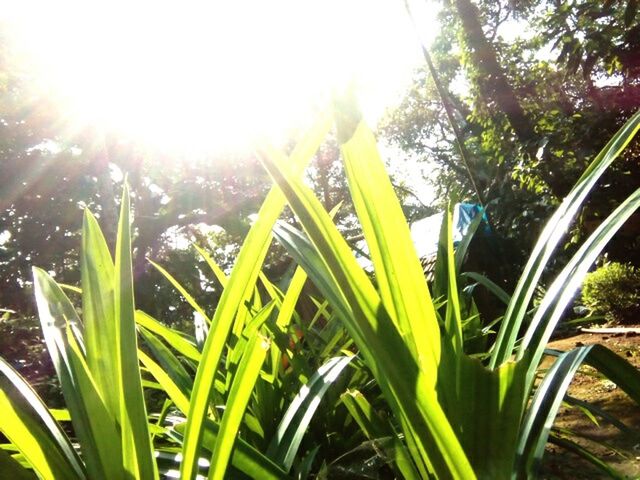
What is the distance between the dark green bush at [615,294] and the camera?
28.1ft

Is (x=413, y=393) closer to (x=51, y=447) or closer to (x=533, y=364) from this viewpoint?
(x=533, y=364)

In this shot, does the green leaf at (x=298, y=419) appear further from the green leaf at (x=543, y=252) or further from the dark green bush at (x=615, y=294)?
the dark green bush at (x=615, y=294)

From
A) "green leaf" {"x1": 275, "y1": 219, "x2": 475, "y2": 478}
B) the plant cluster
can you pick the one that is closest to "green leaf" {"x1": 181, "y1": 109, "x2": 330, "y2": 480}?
the plant cluster

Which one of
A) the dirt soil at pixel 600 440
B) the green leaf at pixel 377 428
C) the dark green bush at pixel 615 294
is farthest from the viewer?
the dark green bush at pixel 615 294

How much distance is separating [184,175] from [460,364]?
17.2 m

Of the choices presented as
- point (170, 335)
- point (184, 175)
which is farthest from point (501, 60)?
point (184, 175)

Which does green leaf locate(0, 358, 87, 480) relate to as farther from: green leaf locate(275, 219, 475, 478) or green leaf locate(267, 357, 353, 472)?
green leaf locate(275, 219, 475, 478)

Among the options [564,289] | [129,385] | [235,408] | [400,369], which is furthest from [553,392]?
[129,385]

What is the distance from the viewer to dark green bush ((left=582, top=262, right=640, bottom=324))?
855 cm

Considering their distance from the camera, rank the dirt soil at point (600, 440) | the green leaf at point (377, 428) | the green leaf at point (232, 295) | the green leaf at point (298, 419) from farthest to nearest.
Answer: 1. the dirt soil at point (600, 440)
2. the green leaf at point (298, 419)
3. the green leaf at point (377, 428)
4. the green leaf at point (232, 295)

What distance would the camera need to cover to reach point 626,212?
2.32 feet

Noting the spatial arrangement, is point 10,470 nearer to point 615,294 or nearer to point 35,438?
point 35,438

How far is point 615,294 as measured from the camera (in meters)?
9.06

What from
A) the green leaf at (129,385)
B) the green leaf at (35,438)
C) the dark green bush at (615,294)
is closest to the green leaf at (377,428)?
the green leaf at (129,385)
